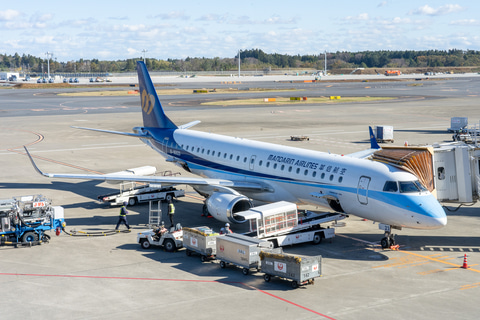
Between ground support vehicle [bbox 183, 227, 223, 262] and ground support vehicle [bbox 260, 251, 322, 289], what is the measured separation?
3537mm

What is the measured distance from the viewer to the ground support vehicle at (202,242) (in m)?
27.2

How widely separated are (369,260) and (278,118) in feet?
230

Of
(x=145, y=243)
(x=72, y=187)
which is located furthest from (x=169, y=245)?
(x=72, y=187)

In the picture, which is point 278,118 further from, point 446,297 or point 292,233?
point 446,297

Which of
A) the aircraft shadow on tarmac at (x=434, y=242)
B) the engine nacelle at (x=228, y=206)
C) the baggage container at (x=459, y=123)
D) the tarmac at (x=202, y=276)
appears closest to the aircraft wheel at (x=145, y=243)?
the tarmac at (x=202, y=276)

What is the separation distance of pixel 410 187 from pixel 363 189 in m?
2.33

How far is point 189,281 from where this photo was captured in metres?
24.4

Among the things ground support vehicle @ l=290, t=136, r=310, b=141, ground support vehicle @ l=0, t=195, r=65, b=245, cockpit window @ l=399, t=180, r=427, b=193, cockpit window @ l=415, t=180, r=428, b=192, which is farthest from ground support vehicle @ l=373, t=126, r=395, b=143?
ground support vehicle @ l=0, t=195, r=65, b=245

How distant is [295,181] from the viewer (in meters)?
32.5

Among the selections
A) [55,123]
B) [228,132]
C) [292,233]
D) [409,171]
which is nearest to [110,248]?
[292,233]

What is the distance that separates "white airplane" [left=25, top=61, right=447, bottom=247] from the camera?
27.7 m

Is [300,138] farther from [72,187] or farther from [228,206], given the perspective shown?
[228,206]

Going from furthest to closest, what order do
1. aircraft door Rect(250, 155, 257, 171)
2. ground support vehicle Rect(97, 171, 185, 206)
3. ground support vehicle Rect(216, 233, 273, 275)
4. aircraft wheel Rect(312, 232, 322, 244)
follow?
ground support vehicle Rect(97, 171, 185, 206)
aircraft door Rect(250, 155, 257, 171)
aircraft wheel Rect(312, 232, 322, 244)
ground support vehicle Rect(216, 233, 273, 275)

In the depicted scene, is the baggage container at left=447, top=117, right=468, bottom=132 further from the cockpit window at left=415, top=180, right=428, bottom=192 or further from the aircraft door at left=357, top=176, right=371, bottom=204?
the aircraft door at left=357, top=176, right=371, bottom=204
